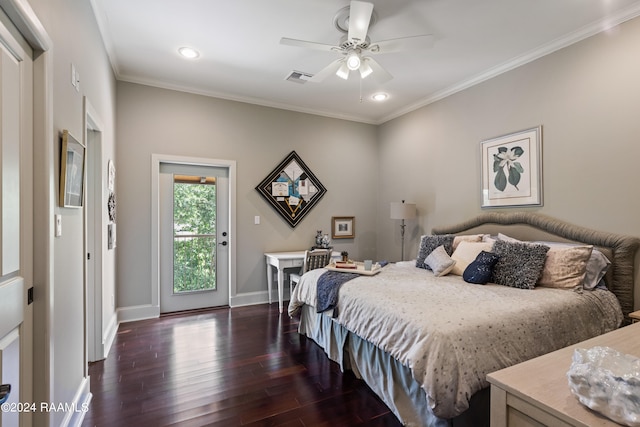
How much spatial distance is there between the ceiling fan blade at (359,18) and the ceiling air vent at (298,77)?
49.1 inches

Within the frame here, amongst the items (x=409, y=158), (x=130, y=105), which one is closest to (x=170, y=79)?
(x=130, y=105)

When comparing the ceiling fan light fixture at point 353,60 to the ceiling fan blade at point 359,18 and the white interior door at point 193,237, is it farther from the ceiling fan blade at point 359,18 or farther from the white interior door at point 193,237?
the white interior door at point 193,237

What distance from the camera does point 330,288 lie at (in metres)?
2.63

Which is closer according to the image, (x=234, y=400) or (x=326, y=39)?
(x=234, y=400)

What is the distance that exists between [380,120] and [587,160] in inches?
121

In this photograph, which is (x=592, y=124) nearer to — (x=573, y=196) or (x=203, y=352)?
(x=573, y=196)

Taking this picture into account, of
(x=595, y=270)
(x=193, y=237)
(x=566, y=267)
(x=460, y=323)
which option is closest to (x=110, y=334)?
(x=193, y=237)

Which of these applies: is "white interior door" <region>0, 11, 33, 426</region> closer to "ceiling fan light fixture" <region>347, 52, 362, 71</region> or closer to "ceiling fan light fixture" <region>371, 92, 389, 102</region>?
"ceiling fan light fixture" <region>347, 52, 362, 71</region>

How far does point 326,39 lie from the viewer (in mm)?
2879

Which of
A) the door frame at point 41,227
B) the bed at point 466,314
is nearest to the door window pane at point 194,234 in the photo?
the bed at point 466,314

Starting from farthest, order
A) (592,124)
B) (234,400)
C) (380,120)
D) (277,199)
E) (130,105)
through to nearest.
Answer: (380,120) < (277,199) < (130,105) < (592,124) < (234,400)

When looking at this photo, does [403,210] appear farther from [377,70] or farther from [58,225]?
[58,225]

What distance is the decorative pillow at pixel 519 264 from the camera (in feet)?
8.22

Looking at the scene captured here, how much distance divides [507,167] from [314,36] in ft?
7.97
